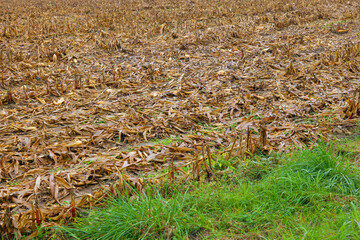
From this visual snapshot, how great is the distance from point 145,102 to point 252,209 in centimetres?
311

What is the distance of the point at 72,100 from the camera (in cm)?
545

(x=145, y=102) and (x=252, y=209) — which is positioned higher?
(x=145, y=102)

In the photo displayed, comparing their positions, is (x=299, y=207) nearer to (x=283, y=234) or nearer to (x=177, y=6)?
(x=283, y=234)

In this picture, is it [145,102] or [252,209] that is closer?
[252,209]

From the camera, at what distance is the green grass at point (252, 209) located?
244 centimetres

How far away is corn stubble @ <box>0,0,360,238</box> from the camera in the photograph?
10.7 feet

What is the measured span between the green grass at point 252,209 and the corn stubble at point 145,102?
0.33 metres

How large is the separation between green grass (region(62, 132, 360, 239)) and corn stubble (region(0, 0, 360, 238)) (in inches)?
12.8

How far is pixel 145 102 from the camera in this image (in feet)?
17.5

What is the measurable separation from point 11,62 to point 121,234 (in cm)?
636

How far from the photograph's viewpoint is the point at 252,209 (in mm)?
2689

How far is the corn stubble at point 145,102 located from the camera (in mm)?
3275

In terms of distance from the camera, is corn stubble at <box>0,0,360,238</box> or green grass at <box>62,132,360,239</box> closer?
green grass at <box>62,132,360,239</box>

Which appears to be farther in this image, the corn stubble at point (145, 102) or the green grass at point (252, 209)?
the corn stubble at point (145, 102)
